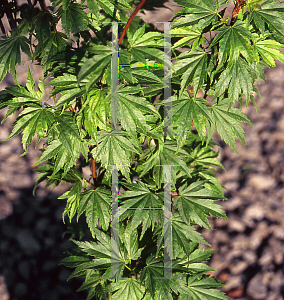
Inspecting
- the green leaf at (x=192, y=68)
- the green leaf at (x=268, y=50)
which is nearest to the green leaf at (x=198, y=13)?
the green leaf at (x=192, y=68)

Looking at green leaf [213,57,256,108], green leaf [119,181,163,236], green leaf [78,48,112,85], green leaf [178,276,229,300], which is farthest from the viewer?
green leaf [178,276,229,300]

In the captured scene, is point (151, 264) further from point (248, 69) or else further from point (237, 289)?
point (237, 289)

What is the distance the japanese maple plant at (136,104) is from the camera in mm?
1198

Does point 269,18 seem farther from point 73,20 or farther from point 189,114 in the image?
point 73,20

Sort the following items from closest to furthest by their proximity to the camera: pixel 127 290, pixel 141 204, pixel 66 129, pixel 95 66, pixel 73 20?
pixel 95 66, pixel 73 20, pixel 66 129, pixel 141 204, pixel 127 290

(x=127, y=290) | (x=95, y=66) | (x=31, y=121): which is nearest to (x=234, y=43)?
(x=95, y=66)

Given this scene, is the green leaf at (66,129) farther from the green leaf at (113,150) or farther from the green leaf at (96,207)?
the green leaf at (96,207)

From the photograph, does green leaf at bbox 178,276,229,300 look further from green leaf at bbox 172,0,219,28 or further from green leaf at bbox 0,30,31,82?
green leaf at bbox 0,30,31,82

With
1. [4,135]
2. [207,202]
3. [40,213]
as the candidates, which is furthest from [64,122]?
[4,135]

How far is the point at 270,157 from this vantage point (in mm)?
3260

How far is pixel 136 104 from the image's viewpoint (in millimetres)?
1244

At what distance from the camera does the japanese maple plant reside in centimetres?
120

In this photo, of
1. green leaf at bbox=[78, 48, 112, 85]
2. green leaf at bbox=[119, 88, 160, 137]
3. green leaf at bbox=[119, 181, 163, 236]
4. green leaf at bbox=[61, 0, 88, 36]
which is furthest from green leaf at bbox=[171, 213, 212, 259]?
green leaf at bbox=[61, 0, 88, 36]

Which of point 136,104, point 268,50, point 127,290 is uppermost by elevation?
point 268,50
